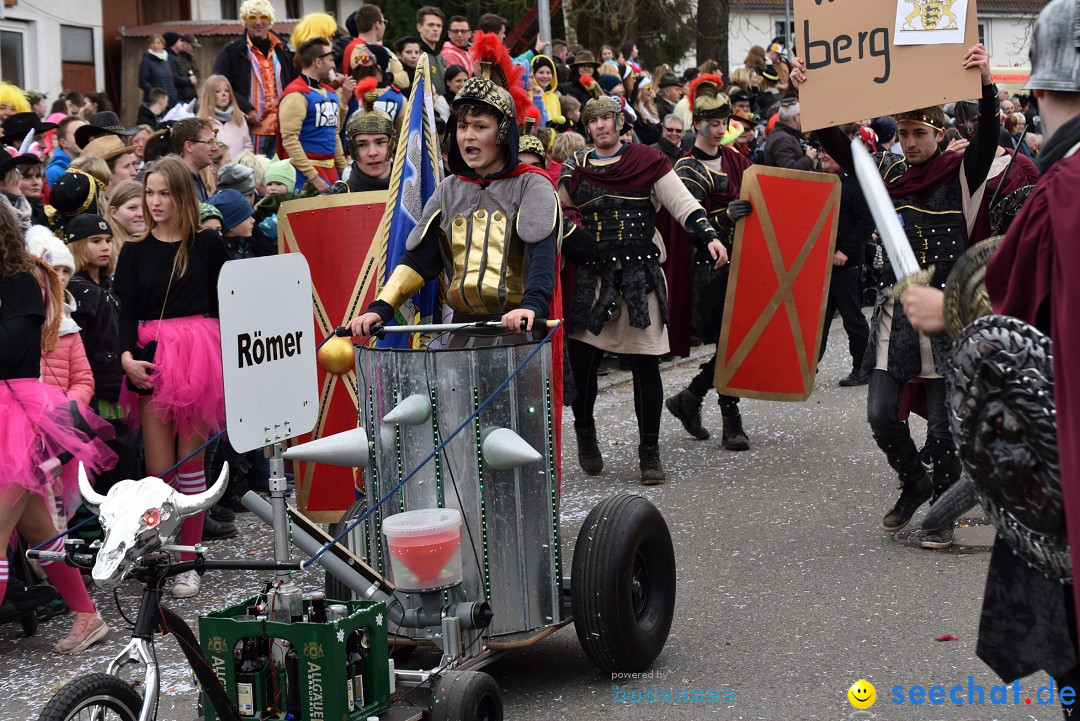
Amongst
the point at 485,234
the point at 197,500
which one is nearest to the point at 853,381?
the point at 485,234

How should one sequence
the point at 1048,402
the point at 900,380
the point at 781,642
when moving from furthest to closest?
the point at 900,380, the point at 781,642, the point at 1048,402

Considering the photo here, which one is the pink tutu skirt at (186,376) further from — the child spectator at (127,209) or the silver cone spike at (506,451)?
the silver cone spike at (506,451)

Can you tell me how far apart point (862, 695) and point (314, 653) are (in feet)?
5.74

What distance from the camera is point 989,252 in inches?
117

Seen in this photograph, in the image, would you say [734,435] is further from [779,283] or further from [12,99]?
[12,99]

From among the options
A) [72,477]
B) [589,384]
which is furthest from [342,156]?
[72,477]

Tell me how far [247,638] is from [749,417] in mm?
5943

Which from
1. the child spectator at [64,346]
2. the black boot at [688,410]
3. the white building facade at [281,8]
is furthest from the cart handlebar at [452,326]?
the white building facade at [281,8]

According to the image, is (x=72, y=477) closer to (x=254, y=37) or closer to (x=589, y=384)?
(x=589, y=384)

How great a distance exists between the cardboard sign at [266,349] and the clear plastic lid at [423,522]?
0.41m

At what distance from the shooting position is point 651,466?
732 centimetres

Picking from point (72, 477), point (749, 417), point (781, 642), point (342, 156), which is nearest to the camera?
point (781, 642)

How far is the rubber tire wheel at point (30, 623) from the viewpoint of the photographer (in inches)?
206

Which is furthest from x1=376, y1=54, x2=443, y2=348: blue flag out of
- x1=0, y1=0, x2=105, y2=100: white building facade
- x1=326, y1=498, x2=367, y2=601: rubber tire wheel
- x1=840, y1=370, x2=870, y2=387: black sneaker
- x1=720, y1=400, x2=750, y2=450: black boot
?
x1=0, y1=0, x2=105, y2=100: white building facade
